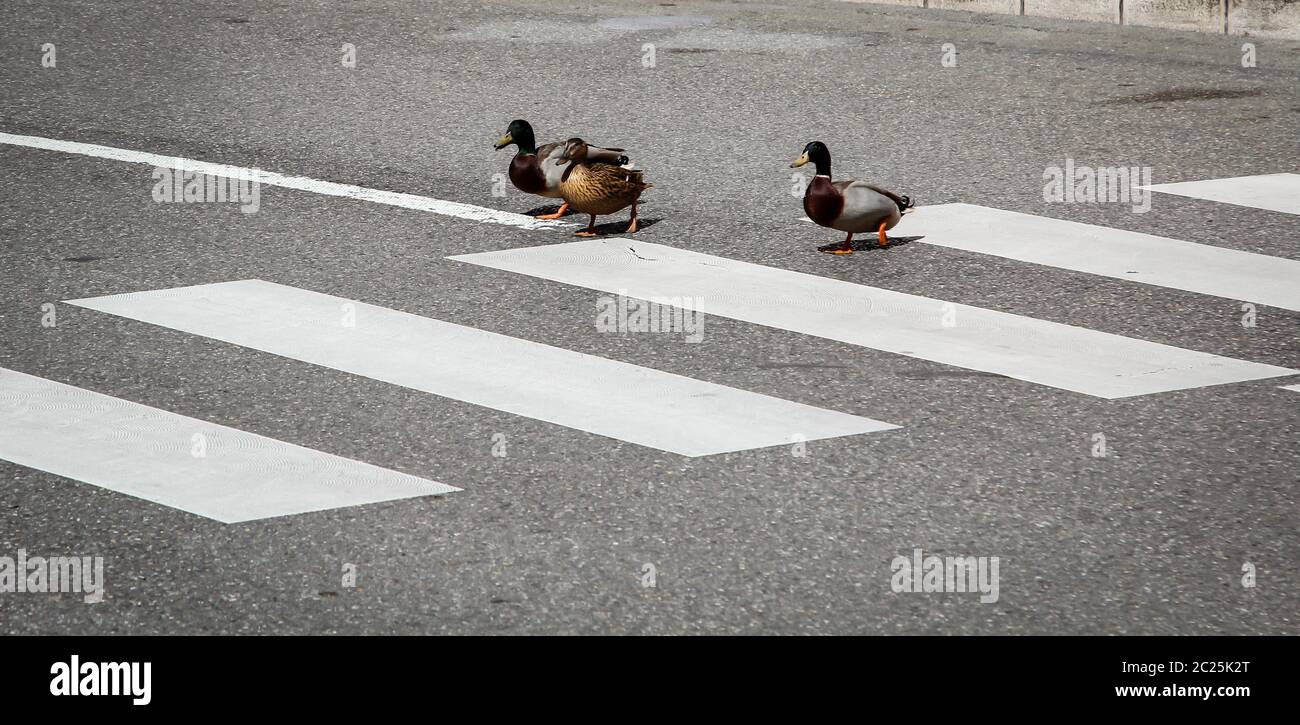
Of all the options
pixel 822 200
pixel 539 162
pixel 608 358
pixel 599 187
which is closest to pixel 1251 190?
pixel 822 200

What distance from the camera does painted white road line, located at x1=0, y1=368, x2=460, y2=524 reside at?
4.97 meters

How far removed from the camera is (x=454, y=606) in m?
4.34

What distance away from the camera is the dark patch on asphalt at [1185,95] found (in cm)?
1045

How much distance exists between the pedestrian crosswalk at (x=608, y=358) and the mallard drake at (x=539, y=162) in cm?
25

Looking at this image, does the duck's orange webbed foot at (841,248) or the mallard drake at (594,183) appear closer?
the duck's orange webbed foot at (841,248)

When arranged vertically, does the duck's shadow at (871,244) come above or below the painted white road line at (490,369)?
above

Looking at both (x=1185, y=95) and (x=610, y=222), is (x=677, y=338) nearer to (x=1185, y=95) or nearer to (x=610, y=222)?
(x=610, y=222)

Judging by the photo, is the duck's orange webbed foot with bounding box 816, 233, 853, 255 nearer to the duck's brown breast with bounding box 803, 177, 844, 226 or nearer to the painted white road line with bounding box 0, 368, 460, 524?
the duck's brown breast with bounding box 803, 177, 844, 226

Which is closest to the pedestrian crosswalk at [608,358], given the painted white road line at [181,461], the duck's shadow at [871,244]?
the painted white road line at [181,461]

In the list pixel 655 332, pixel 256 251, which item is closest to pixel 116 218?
pixel 256 251

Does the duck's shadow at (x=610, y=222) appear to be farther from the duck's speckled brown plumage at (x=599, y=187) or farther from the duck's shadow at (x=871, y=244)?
the duck's shadow at (x=871, y=244)

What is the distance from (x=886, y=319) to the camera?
6727 millimetres

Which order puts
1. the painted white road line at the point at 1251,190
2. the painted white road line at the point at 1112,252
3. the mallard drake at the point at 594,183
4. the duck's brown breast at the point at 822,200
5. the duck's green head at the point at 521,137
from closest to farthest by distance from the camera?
the painted white road line at the point at 1112,252 < the duck's brown breast at the point at 822,200 < the mallard drake at the point at 594,183 < the duck's green head at the point at 521,137 < the painted white road line at the point at 1251,190

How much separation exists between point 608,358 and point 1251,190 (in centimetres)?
395
